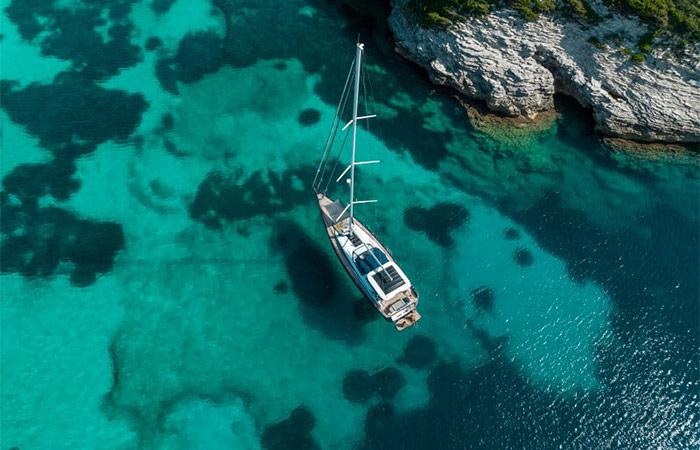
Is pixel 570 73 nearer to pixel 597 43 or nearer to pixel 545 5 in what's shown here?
pixel 597 43

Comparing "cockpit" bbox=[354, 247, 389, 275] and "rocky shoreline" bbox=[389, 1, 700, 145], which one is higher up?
"rocky shoreline" bbox=[389, 1, 700, 145]

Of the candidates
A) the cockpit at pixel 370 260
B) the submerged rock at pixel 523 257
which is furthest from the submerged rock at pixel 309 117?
the submerged rock at pixel 523 257

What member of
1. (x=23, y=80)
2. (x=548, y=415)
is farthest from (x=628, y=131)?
(x=23, y=80)

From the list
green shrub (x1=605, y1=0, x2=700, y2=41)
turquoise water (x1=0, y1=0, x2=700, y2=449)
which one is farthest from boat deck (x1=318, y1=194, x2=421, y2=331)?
green shrub (x1=605, y1=0, x2=700, y2=41)

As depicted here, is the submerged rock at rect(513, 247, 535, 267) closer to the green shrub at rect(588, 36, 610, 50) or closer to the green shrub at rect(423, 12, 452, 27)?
the green shrub at rect(588, 36, 610, 50)

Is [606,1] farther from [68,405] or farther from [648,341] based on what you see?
[68,405]

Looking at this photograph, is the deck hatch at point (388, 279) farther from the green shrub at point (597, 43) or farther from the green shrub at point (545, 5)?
the green shrub at point (597, 43)
